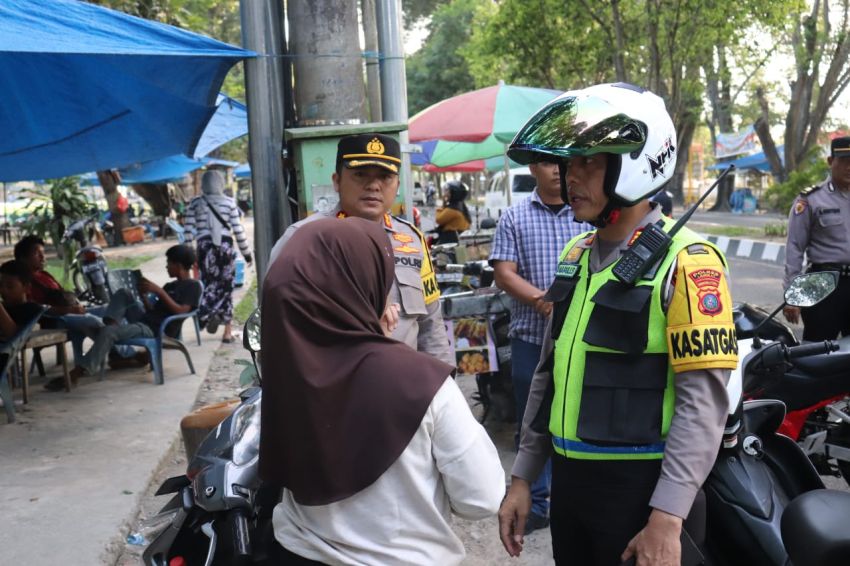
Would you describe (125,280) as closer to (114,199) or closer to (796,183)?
(796,183)

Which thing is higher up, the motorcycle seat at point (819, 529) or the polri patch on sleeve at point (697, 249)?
the polri patch on sleeve at point (697, 249)

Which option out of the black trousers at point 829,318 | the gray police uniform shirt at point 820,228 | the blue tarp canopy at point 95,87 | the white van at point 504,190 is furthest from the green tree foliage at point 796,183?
the blue tarp canopy at point 95,87

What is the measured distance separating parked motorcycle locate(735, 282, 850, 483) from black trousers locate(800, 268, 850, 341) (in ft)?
4.77

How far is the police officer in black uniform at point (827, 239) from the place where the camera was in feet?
17.6

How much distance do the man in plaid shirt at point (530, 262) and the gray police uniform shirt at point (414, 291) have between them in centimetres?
57

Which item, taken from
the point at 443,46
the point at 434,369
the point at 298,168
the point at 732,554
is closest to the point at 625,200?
the point at 434,369

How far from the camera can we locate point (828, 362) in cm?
372

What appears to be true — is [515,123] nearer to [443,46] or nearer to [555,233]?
[555,233]

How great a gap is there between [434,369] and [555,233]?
2356mm

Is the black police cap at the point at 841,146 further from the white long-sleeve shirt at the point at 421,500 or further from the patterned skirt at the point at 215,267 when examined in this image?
the patterned skirt at the point at 215,267

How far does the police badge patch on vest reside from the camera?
6.21ft

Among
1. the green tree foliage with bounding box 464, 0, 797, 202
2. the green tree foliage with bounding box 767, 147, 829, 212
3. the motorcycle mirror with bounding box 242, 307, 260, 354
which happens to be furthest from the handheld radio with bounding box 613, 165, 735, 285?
the green tree foliage with bounding box 767, 147, 829, 212

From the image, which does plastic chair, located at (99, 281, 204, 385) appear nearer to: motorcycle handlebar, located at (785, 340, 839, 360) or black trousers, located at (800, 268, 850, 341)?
black trousers, located at (800, 268, 850, 341)

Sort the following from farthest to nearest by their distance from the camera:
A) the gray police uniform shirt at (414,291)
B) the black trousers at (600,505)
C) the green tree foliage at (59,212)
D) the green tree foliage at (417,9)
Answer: the green tree foliage at (417,9), the green tree foliage at (59,212), the gray police uniform shirt at (414,291), the black trousers at (600,505)
